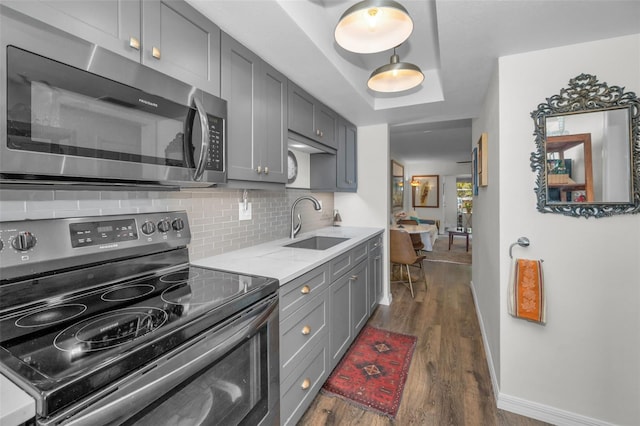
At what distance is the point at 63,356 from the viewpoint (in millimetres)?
704

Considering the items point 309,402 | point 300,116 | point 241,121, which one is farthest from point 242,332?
point 300,116

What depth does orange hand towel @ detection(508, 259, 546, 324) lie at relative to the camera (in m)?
1.69

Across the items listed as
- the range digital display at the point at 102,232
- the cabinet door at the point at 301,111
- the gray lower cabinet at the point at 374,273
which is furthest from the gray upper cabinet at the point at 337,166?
the range digital display at the point at 102,232

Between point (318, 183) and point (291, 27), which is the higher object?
point (291, 27)

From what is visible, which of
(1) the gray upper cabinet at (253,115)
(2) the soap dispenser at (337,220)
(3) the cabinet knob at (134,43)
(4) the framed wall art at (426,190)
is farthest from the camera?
(4) the framed wall art at (426,190)

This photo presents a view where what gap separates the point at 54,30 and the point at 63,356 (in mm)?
942

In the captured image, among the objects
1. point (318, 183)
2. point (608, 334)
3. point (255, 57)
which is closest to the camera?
point (608, 334)

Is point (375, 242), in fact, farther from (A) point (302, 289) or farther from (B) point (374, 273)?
(A) point (302, 289)

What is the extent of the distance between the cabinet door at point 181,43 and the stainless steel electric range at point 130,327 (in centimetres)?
68

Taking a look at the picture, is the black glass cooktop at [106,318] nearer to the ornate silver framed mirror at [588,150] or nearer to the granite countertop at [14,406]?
the granite countertop at [14,406]

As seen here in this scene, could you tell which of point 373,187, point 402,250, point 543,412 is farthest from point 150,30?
point 402,250

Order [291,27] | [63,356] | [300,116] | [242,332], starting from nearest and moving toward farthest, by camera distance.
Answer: [63,356]
[242,332]
[291,27]
[300,116]

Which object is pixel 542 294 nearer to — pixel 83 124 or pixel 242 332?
pixel 242 332

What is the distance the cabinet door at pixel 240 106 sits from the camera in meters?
1.54
